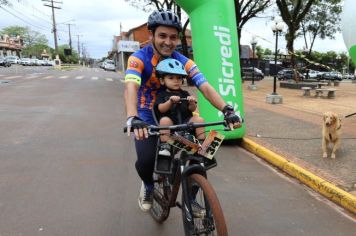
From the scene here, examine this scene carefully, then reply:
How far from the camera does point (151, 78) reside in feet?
11.4

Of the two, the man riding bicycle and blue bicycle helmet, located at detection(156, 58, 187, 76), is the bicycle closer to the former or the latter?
the man riding bicycle

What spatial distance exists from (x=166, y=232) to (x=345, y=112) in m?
9.96

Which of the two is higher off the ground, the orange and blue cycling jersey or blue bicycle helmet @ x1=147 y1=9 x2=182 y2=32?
blue bicycle helmet @ x1=147 y1=9 x2=182 y2=32

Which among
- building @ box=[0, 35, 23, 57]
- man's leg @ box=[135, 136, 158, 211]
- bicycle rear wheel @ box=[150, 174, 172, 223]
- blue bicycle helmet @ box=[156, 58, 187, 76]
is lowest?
bicycle rear wheel @ box=[150, 174, 172, 223]

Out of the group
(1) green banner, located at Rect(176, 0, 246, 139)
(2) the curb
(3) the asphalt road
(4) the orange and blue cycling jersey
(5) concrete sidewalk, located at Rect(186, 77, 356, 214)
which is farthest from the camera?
(1) green banner, located at Rect(176, 0, 246, 139)

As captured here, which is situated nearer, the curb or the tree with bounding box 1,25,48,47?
the curb

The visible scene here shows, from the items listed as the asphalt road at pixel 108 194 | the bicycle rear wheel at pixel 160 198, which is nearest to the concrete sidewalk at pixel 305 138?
the asphalt road at pixel 108 194

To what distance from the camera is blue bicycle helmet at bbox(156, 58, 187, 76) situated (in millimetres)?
3199

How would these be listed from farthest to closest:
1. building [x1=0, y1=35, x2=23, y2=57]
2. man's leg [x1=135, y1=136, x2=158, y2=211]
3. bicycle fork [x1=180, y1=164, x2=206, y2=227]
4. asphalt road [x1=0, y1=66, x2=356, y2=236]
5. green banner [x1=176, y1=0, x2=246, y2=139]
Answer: building [x1=0, y1=35, x2=23, y2=57]
green banner [x1=176, y1=0, x2=246, y2=139]
asphalt road [x1=0, y1=66, x2=356, y2=236]
man's leg [x1=135, y1=136, x2=158, y2=211]
bicycle fork [x1=180, y1=164, x2=206, y2=227]

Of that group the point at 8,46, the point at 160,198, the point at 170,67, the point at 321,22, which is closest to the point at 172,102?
the point at 170,67

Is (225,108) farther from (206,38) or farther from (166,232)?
(206,38)

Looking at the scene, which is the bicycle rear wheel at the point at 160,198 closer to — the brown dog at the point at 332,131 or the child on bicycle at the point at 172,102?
the child on bicycle at the point at 172,102

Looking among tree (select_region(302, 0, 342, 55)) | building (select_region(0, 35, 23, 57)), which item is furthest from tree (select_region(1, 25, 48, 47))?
tree (select_region(302, 0, 342, 55))

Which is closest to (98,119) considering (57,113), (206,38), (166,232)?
(57,113)
